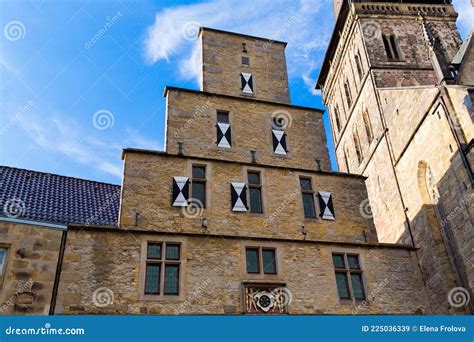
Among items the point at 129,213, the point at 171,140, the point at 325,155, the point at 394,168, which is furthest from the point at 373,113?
the point at 129,213

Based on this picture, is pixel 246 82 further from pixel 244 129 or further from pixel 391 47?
pixel 391 47

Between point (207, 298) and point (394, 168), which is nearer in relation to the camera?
point (207, 298)

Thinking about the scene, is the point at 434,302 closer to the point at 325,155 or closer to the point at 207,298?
the point at 325,155

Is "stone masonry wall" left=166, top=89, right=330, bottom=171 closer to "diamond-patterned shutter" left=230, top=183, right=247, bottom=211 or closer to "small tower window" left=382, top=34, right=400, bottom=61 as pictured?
"diamond-patterned shutter" left=230, top=183, right=247, bottom=211

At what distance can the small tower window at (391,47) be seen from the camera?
23.9m

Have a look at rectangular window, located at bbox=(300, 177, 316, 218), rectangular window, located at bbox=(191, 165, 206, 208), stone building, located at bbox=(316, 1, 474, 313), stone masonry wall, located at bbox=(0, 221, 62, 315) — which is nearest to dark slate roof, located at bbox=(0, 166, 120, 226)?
stone masonry wall, located at bbox=(0, 221, 62, 315)

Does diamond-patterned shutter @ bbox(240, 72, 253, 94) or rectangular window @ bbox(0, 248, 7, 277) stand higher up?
diamond-patterned shutter @ bbox(240, 72, 253, 94)

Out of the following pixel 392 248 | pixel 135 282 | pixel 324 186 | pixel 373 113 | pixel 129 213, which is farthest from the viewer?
pixel 373 113

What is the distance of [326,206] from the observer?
42.2 feet

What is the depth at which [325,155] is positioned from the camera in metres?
14.1

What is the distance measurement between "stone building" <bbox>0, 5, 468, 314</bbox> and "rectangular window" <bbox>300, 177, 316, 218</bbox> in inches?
1.6

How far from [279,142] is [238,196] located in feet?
8.79

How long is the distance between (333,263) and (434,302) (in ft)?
17.5

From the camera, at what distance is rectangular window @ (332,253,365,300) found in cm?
1142
